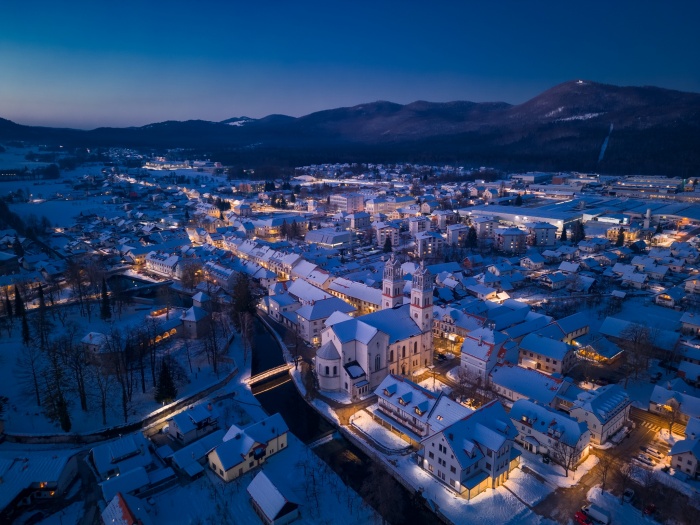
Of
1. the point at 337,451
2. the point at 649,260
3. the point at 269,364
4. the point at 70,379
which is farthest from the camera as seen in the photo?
the point at 649,260

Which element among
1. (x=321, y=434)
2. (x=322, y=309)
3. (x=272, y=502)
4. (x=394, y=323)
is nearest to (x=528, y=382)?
(x=394, y=323)

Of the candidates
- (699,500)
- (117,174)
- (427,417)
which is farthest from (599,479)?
(117,174)

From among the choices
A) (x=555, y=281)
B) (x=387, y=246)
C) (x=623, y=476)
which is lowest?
(x=623, y=476)

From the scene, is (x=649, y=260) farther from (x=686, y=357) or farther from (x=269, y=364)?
(x=269, y=364)

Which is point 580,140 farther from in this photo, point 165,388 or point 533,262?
point 165,388

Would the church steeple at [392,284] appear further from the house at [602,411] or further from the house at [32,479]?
the house at [32,479]

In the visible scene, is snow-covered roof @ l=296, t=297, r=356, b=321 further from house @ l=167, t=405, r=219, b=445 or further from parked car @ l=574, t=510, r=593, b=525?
parked car @ l=574, t=510, r=593, b=525

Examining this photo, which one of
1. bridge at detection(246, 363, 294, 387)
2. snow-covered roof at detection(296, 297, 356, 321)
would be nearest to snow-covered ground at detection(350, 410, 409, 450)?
bridge at detection(246, 363, 294, 387)
